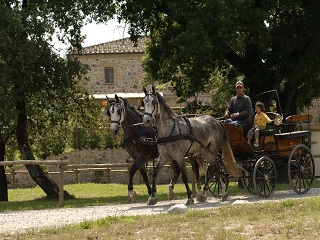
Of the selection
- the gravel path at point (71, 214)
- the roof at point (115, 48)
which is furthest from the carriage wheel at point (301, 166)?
the roof at point (115, 48)

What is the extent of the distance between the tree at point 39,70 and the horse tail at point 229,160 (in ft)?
25.7

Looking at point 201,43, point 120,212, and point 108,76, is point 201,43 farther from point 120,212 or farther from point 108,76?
point 108,76

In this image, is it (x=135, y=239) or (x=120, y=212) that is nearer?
(x=135, y=239)

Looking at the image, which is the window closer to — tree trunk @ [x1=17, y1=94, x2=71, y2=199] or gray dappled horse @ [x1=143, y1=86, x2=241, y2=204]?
tree trunk @ [x1=17, y1=94, x2=71, y2=199]

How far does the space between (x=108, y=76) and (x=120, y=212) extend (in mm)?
39449

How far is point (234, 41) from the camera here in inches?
986

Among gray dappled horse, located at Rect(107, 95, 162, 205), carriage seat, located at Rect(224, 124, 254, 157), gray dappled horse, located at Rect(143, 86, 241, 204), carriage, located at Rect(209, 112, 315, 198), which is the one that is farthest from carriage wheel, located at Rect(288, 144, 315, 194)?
gray dappled horse, located at Rect(107, 95, 162, 205)

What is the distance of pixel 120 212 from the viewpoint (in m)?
16.5

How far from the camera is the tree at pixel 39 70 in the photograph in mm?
24203

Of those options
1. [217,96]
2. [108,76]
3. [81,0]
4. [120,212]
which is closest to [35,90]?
[81,0]

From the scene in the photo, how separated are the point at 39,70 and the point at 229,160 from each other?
363 inches

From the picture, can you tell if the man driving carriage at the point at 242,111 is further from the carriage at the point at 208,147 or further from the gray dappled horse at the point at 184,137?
the gray dappled horse at the point at 184,137

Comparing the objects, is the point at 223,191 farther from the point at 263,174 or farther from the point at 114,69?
the point at 114,69

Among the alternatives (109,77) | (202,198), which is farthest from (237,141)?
(109,77)
